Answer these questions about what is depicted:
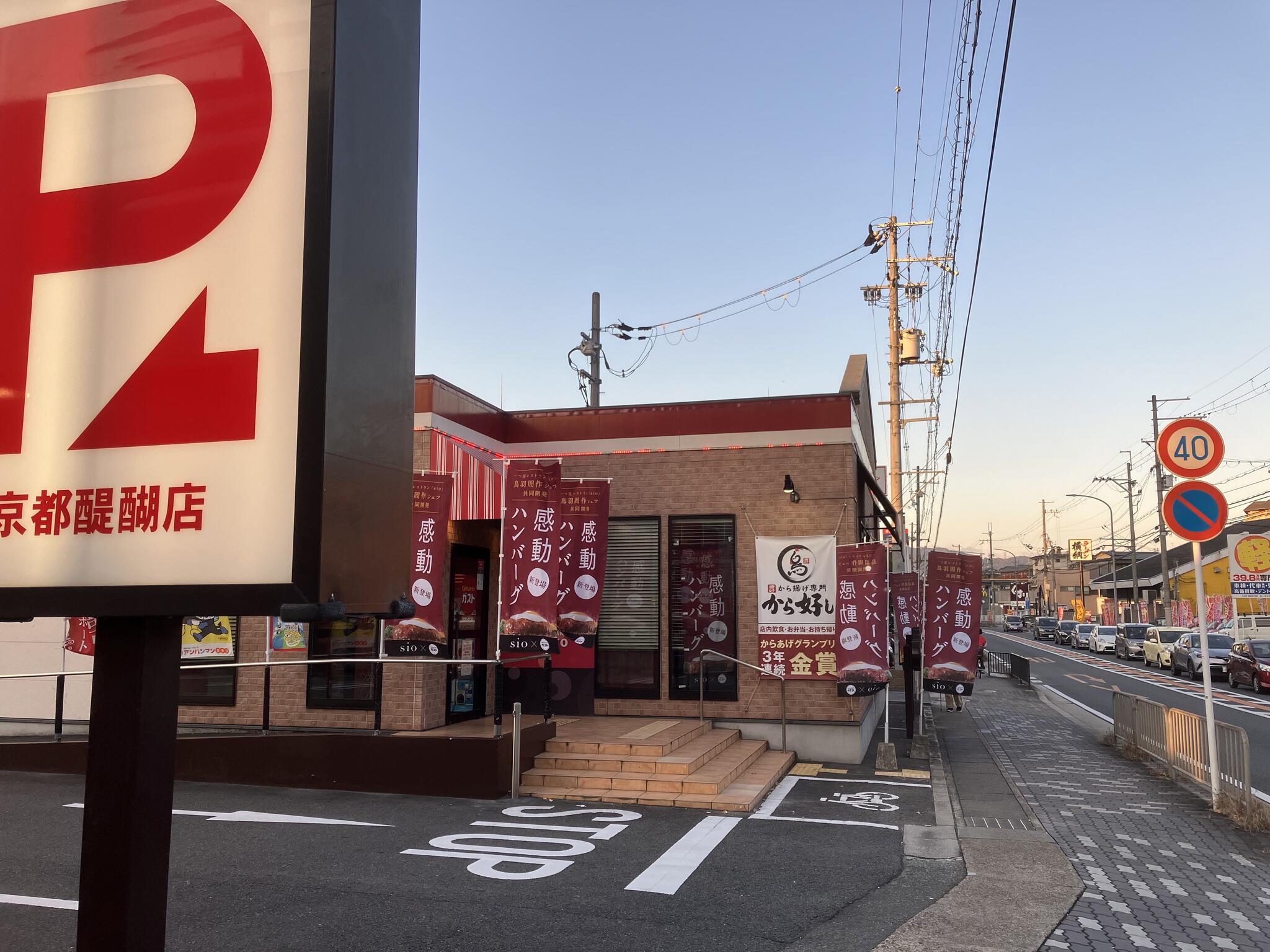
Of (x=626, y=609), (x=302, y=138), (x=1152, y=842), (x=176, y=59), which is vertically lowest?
(x=1152, y=842)

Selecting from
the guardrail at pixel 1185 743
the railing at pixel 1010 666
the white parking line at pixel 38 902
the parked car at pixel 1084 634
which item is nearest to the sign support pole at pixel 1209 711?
the guardrail at pixel 1185 743

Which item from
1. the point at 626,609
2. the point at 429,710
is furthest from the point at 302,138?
the point at 626,609

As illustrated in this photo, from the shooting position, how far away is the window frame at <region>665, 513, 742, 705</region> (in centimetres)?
1381

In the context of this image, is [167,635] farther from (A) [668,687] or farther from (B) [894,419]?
(B) [894,419]

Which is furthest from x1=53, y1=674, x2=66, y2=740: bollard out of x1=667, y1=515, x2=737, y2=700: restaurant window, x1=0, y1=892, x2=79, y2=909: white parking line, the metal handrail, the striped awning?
the metal handrail

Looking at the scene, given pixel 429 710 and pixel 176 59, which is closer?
pixel 176 59

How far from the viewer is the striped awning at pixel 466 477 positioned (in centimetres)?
1252

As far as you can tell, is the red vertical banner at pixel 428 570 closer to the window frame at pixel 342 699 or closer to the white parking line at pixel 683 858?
the window frame at pixel 342 699

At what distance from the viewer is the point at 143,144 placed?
2443 millimetres

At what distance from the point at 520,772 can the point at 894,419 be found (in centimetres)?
2378

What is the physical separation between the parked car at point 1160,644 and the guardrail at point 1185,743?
80.0ft

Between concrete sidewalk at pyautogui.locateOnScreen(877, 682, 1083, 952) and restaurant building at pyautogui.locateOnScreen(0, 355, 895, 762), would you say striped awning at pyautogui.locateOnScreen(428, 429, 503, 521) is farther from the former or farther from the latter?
concrete sidewalk at pyautogui.locateOnScreen(877, 682, 1083, 952)

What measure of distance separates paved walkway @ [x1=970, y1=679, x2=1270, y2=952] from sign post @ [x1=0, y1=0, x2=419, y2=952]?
5.37 m

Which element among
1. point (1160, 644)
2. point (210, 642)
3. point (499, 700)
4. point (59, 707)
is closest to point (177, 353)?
point (499, 700)
